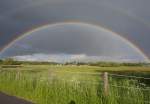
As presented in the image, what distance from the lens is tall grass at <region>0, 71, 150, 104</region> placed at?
14.4m

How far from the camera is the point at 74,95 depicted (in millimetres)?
16328

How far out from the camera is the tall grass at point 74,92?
14400 millimetres

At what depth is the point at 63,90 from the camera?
17.3 m

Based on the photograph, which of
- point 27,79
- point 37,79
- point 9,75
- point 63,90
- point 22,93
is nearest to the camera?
point 63,90

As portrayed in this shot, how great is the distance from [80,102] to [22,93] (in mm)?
5316

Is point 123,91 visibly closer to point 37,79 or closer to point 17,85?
point 37,79

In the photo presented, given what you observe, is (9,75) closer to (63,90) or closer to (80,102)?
(63,90)

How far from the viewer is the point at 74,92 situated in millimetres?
16609

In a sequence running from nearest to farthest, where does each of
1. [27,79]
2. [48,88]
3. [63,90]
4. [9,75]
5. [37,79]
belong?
Result: [63,90] → [48,88] → [37,79] → [27,79] → [9,75]

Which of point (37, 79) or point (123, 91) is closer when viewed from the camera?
point (123, 91)

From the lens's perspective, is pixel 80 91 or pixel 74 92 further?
pixel 74 92

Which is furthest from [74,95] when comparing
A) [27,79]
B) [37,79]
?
[27,79]

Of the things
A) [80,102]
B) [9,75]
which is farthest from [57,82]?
[9,75]

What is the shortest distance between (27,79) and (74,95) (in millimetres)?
7482
